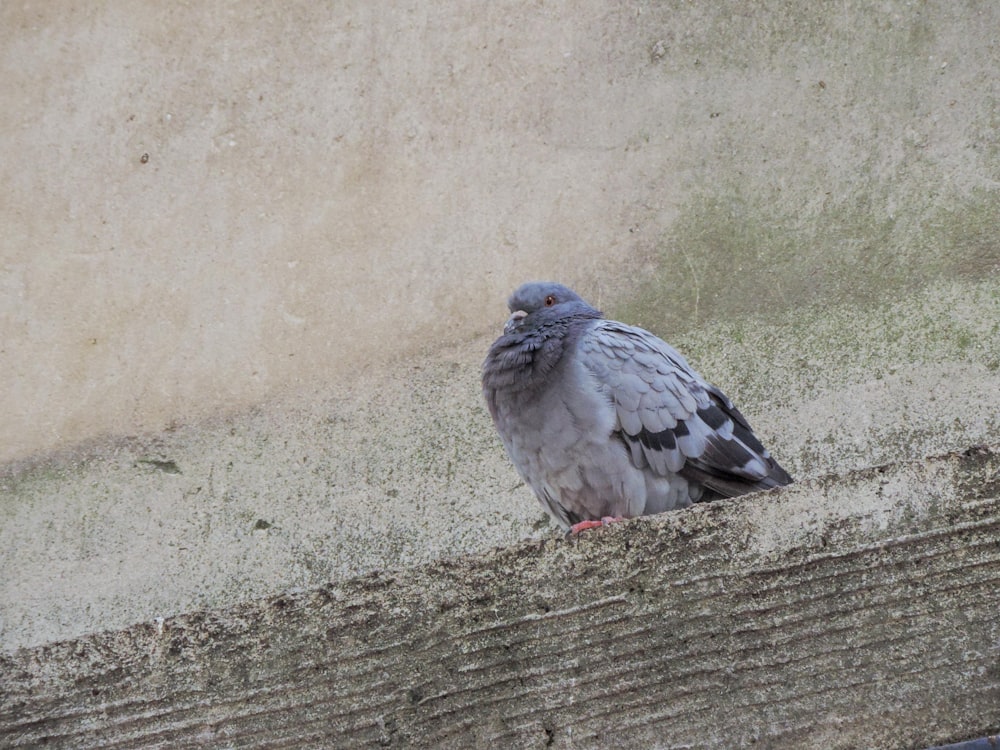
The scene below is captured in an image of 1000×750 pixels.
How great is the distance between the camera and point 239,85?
425 cm

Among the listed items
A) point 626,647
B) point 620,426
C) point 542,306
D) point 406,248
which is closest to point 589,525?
point 620,426

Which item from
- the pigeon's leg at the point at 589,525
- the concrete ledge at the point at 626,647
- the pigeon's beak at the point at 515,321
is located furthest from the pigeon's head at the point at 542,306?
the concrete ledge at the point at 626,647

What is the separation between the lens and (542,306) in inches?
132

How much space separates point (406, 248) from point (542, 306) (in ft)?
2.91

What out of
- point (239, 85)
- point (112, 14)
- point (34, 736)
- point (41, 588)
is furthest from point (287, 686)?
point (112, 14)

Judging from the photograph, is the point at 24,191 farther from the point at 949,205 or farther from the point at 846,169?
the point at 949,205

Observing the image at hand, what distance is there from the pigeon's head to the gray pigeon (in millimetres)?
125

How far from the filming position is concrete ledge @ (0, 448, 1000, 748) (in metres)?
1.18

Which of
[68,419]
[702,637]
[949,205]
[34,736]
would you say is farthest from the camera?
[68,419]

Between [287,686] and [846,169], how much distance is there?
313 cm

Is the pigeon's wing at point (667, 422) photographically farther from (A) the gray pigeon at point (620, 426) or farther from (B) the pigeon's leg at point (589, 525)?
(B) the pigeon's leg at point (589, 525)

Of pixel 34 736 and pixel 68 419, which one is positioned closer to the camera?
pixel 34 736

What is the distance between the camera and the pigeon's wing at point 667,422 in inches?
114

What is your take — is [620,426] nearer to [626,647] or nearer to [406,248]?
[406,248]
